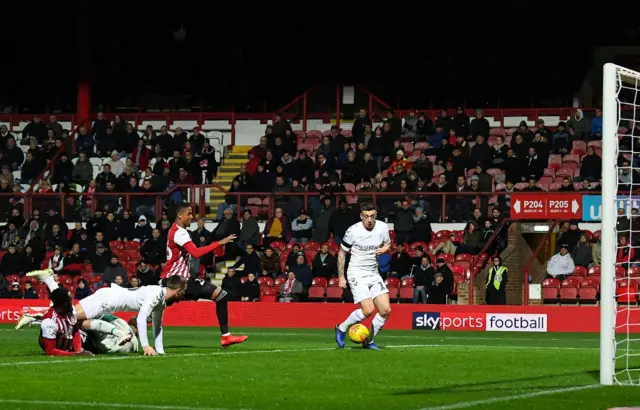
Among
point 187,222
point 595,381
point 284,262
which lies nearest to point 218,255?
point 284,262

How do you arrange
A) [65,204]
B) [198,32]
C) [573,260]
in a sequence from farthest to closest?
[198,32]
[65,204]
[573,260]

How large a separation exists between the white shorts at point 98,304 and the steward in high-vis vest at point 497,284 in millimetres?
14105

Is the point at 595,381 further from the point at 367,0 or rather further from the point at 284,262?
the point at 367,0

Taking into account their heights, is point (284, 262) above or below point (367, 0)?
below

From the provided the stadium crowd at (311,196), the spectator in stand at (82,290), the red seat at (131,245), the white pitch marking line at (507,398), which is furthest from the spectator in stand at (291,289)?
the white pitch marking line at (507,398)

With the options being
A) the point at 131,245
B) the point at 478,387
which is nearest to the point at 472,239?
the point at 131,245

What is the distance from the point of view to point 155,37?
43.4 m

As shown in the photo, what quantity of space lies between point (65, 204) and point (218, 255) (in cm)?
446

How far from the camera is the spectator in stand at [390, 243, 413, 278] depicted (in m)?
30.2

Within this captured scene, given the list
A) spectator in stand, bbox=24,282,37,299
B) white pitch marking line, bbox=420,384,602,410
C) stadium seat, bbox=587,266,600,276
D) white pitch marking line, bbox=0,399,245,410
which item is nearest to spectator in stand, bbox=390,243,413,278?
stadium seat, bbox=587,266,600,276

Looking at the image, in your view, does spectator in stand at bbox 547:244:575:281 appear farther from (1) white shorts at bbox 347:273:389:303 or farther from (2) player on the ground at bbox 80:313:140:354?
(2) player on the ground at bbox 80:313:140:354

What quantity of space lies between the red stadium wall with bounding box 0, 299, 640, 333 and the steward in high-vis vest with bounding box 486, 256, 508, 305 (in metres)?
0.67

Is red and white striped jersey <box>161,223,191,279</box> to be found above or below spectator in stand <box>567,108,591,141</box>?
below

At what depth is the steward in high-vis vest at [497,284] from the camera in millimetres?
28938
